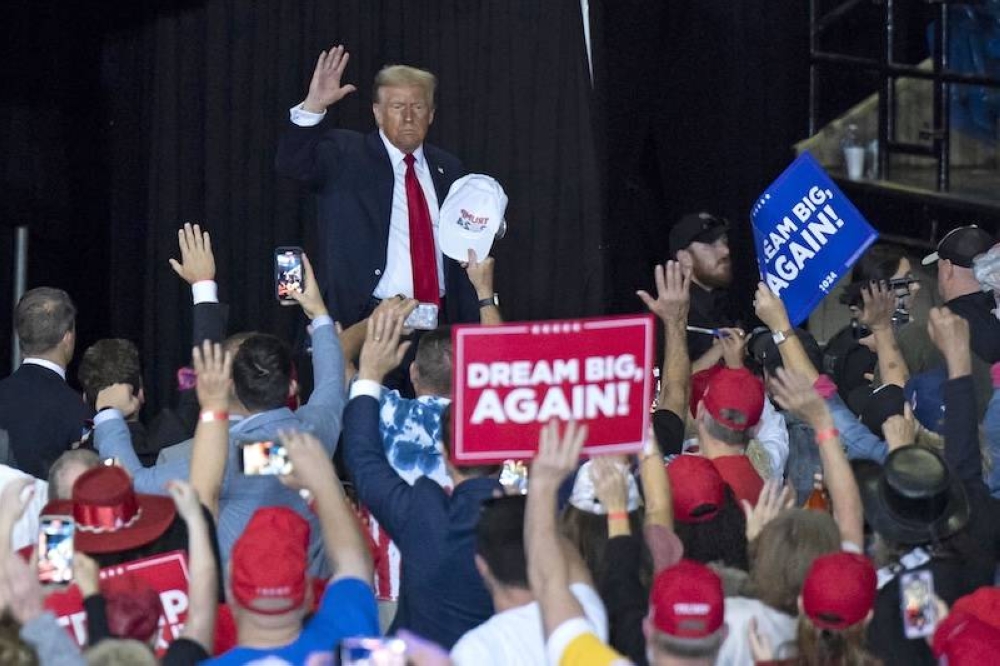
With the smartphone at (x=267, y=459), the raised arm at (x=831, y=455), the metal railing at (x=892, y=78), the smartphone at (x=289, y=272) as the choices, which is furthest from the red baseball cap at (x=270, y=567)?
the metal railing at (x=892, y=78)

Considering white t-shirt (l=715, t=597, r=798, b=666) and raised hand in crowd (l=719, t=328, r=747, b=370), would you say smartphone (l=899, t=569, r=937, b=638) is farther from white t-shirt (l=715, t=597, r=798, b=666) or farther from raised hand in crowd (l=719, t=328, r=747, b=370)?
raised hand in crowd (l=719, t=328, r=747, b=370)

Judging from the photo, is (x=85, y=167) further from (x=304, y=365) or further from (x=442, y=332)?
(x=442, y=332)

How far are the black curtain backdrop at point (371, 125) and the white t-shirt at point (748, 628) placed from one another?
4732mm

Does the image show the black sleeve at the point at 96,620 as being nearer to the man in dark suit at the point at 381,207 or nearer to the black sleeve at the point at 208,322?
the black sleeve at the point at 208,322

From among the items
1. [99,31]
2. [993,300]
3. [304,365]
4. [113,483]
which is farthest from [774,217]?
[99,31]

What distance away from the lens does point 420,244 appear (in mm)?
7574

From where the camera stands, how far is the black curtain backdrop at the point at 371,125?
9055 mm

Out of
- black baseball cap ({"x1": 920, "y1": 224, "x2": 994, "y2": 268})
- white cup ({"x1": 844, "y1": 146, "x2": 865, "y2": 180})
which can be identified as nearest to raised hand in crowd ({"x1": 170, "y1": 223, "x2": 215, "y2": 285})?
black baseball cap ({"x1": 920, "y1": 224, "x2": 994, "y2": 268})

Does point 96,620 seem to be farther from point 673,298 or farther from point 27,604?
point 673,298

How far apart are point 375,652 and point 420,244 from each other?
410 centimetres

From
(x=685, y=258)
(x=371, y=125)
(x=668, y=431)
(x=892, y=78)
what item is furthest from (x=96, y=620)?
(x=892, y=78)

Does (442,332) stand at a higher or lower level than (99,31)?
lower

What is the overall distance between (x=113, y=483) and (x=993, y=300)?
362cm

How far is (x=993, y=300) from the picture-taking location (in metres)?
6.87
